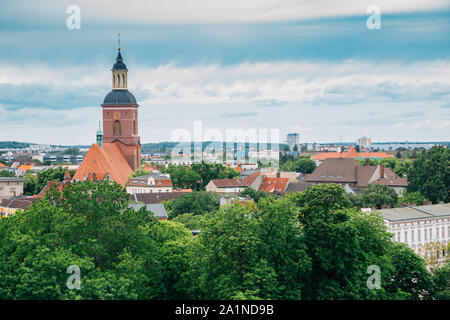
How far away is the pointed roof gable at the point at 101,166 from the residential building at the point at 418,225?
44664mm

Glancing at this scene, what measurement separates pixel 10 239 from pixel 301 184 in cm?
7844

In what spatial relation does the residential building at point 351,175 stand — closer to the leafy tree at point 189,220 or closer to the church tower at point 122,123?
the church tower at point 122,123

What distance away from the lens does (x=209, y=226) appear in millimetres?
29062

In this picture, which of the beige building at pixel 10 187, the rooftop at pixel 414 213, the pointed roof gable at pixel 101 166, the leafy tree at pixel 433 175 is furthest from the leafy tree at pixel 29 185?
the rooftop at pixel 414 213

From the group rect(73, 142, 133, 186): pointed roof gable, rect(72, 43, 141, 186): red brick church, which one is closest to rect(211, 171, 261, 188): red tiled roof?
rect(73, 142, 133, 186): pointed roof gable

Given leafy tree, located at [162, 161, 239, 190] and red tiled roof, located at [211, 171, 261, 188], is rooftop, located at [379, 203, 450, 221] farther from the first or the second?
leafy tree, located at [162, 161, 239, 190]

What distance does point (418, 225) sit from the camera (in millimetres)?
56625

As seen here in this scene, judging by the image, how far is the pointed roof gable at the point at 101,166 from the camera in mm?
93250

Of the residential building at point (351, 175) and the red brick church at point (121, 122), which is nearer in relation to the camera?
the residential building at point (351, 175)

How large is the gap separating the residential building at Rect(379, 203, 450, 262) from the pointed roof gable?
147 feet

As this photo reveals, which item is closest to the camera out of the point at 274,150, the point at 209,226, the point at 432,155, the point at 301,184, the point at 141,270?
the point at 141,270
